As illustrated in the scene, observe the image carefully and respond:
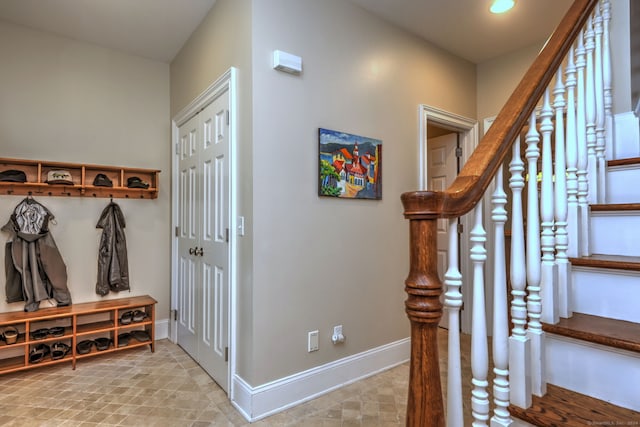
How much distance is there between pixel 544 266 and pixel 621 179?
71cm

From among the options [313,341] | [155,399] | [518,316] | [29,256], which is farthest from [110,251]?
[518,316]

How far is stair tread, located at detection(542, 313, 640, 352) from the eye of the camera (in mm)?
905

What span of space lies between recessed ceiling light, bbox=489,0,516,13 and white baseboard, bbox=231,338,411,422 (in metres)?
2.69

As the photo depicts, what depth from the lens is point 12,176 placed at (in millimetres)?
2508

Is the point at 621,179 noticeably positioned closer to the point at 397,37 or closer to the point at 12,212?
the point at 397,37

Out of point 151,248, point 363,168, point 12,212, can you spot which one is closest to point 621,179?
point 363,168

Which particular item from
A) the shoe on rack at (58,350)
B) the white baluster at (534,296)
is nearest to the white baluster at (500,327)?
the white baluster at (534,296)

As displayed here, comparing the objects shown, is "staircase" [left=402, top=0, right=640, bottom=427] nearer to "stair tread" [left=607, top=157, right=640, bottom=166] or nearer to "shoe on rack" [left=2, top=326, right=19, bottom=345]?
"stair tread" [left=607, top=157, right=640, bottom=166]

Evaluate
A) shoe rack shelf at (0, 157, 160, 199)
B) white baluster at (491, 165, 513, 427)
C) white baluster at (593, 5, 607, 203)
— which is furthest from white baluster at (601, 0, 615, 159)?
shoe rack shelf at (0, 157, 160, 199)

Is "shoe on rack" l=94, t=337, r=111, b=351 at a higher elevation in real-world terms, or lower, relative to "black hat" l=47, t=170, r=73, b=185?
lower

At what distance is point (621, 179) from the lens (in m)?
1.40

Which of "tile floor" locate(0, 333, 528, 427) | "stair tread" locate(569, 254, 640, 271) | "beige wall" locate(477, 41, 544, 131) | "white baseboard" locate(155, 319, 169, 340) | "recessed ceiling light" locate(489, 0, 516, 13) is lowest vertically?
"tile floor" locate(0, 333, 528, 427)

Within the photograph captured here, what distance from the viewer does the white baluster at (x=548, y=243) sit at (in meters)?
1.05

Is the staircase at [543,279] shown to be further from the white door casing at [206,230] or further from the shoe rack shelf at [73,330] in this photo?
the shoe rack shelf at [73,330]
